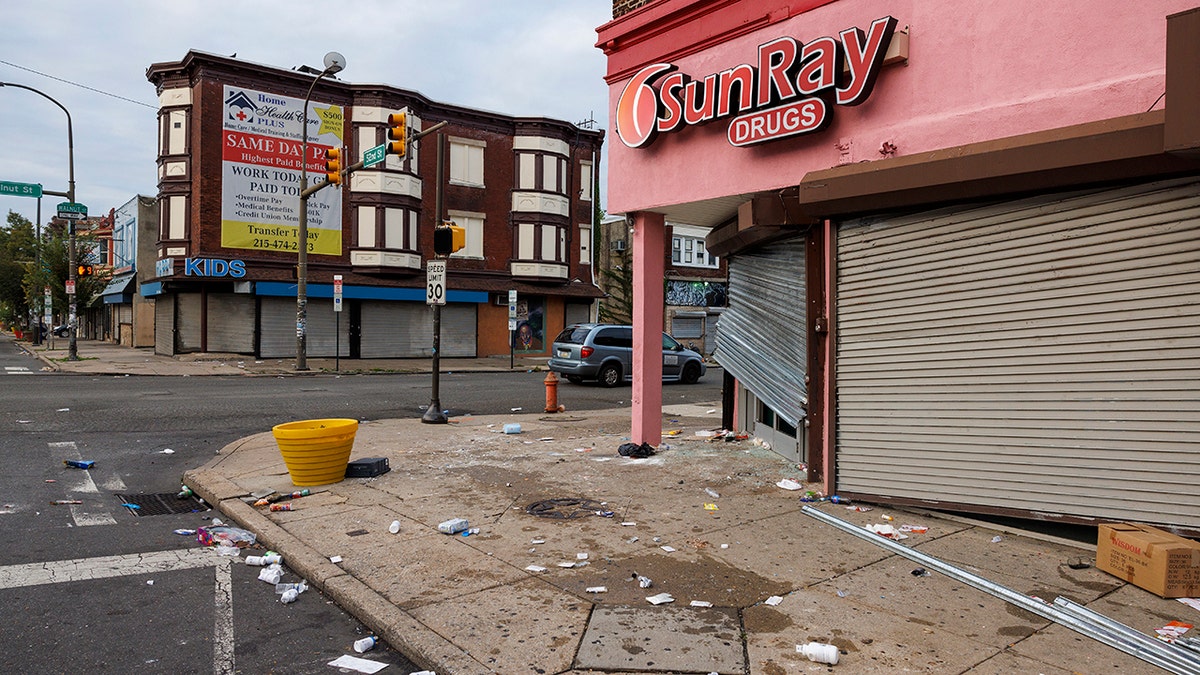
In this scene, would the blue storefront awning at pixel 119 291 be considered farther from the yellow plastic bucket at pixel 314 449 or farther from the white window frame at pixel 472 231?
the yellow plastic bucket at pixel 314 449

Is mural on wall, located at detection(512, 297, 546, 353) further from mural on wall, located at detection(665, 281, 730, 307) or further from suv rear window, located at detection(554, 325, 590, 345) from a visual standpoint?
suv rear window, located at detection(554, 325, 590, 345)

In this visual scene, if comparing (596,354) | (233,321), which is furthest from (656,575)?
(233,321)

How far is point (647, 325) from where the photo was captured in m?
9.49

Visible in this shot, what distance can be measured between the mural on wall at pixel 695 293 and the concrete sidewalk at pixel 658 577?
35.9 meters

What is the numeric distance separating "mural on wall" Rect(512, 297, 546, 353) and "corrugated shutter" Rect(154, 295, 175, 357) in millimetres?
14124

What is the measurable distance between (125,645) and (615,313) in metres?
41.0

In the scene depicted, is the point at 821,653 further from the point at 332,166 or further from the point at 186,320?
the point at 186,320

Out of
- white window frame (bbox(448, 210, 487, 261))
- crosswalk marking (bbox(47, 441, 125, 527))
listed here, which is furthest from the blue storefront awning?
crosswalk marking (bbox(47, 441, 125, 527))

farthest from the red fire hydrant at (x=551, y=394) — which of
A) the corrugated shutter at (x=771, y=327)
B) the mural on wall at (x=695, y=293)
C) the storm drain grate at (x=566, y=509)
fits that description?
the mural on wall at (x=695, y=293)

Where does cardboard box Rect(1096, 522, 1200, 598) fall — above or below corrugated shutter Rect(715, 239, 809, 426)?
below

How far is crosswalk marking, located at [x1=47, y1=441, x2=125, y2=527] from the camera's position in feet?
21.5

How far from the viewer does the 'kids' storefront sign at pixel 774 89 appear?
6.81 metres

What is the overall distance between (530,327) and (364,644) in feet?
103

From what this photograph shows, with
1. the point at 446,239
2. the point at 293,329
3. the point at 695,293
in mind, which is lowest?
the point at 293,329
